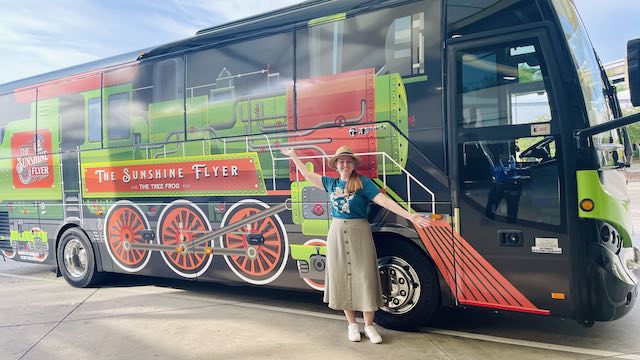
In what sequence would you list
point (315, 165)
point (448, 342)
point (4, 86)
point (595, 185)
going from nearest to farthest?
1. point (595, 185)
2. point (448, 342)
3. point (315, 165)
4. point (4, 86)

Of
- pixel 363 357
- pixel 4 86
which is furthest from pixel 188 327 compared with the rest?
pixel 4 86

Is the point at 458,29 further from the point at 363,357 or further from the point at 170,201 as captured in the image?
the point at 170,201

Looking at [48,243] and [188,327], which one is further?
[48,243]

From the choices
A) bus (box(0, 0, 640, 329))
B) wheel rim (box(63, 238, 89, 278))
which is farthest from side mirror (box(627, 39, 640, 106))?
wheel rim (box(63, 238, 89, 278))

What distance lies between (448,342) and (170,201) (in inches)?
150

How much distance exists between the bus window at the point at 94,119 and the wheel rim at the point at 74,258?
168cm

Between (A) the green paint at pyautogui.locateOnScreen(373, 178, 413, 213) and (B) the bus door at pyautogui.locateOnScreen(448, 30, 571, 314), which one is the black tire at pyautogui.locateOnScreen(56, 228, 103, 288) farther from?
(B) the bus door at pyautogui.locateOnScreen(448, 30, 571, 314)

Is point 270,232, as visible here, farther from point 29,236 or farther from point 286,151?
point 29,236

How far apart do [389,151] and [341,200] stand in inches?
27.8

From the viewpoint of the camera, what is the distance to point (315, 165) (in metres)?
5.24

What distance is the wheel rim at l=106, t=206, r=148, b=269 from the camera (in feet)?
22.3

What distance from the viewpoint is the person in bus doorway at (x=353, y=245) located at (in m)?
4.57

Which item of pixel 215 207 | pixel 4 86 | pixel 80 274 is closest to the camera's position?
pixel 215 207

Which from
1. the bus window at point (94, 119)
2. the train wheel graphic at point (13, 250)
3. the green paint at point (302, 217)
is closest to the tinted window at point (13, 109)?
the bus window at point (94, 119)
